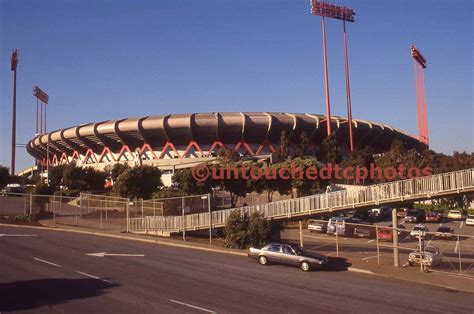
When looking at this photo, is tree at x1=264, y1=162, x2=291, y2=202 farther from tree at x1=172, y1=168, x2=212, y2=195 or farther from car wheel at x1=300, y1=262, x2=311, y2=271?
car wheel at x1=300, y1=262, x2=311, y2=271

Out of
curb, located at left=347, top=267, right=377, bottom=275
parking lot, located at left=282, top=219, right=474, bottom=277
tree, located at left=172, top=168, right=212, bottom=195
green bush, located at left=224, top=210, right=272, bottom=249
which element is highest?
tree, located at left=172, top=168, right=212, bottom=195

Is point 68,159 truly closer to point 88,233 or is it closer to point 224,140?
point 224,140

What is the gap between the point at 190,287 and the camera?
15.3 meters

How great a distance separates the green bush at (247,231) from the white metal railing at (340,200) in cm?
108

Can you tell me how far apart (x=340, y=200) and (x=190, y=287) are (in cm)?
1447

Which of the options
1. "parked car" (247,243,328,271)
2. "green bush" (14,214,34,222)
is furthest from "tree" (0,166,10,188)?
"parked car" (247,243,328,271)

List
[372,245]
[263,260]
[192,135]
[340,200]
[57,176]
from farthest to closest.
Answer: [192,135] < [57,176] < [372,245] < [340,200] < [263,260]

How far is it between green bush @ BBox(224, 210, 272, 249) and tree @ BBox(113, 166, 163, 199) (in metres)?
19.5

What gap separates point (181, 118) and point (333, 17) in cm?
3400

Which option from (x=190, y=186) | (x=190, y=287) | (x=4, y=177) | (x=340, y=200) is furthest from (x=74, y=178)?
(x=190, y=287)

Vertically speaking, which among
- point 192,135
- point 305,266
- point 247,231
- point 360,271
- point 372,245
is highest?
point 192,135

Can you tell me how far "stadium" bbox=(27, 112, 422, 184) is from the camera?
298 feet

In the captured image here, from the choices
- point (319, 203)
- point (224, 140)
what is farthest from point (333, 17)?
point (319, 203)

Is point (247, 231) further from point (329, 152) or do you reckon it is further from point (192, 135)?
point (192, 135)
